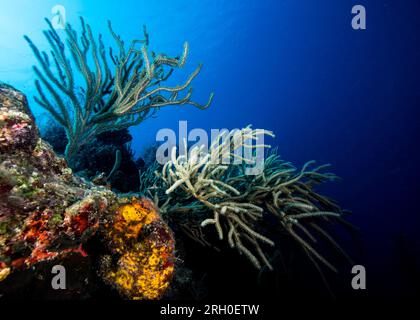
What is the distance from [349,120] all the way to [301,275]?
46.4m

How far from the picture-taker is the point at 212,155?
3092 millimetres

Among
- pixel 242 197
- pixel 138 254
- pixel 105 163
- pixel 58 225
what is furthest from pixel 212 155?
pixel 105 163

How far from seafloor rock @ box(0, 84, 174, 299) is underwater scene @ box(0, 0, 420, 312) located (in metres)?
0.01

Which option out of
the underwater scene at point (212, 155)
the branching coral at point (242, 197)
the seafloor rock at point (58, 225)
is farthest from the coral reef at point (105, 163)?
the seafloor rock at point (58, 225)

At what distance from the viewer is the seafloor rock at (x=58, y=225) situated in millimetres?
1561

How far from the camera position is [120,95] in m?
3.37

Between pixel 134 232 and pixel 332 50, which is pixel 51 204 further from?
pixel 332 50

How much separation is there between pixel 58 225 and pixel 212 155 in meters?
1.82

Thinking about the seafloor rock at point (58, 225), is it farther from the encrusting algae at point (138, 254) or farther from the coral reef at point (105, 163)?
the coral reef at point (105, 163)

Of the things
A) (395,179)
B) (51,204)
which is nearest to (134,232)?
(51,204)

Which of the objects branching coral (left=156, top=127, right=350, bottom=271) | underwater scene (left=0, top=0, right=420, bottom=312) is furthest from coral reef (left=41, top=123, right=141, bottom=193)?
branching coral (left=156, top=127, right=350, bottom=271)

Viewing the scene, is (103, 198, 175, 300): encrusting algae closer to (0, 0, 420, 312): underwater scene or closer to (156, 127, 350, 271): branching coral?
(0, 0, 420, 312): underwater scene

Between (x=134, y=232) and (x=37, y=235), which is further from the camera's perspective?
(x=134, y=232)

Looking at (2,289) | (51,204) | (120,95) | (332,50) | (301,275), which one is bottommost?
(301,275)
